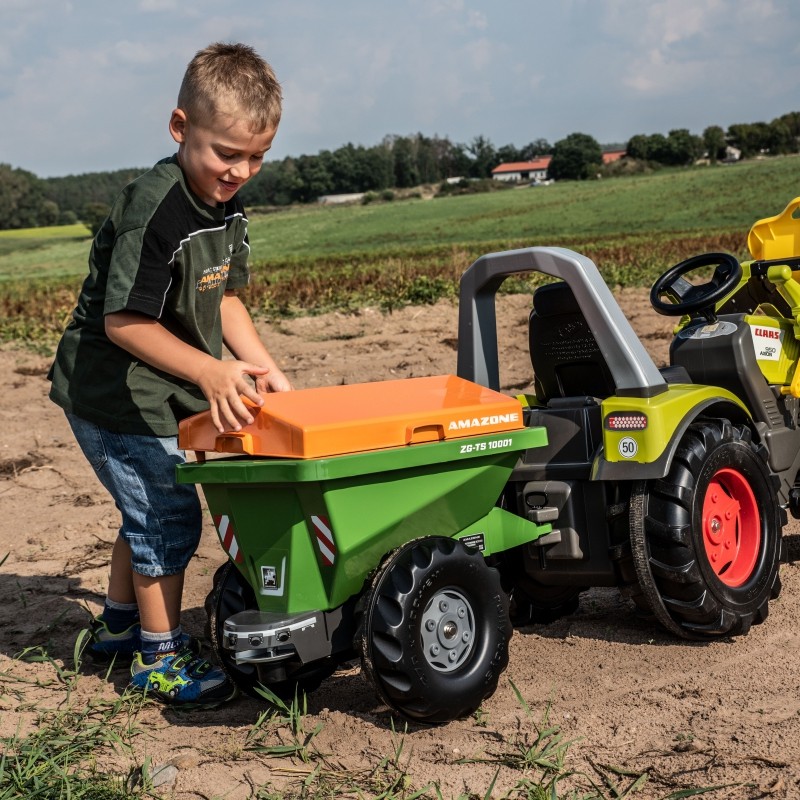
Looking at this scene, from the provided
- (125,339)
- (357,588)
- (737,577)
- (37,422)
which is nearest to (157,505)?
(125,339)

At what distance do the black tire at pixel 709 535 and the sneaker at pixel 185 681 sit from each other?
1.30 meters

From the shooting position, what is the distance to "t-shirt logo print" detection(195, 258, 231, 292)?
2980mm

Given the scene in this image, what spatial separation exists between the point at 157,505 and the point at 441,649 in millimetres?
965

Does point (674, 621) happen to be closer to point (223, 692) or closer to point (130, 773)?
point (223, 692)

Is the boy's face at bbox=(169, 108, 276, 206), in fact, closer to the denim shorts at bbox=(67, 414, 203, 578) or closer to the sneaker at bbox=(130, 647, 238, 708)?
the denim shorts at bbox=(67, 414, 203, 578)

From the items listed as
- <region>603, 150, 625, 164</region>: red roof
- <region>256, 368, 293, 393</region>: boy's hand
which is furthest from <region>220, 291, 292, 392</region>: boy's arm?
<region>603, 150, 625, 164</region>: red roof

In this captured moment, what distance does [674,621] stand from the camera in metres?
3.13

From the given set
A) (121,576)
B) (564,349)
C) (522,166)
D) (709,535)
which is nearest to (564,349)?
(564,349)

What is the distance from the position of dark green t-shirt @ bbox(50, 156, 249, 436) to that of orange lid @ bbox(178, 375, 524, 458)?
268mm

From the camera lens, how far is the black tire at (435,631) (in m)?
2.55

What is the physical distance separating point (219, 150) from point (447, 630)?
56.0 inches

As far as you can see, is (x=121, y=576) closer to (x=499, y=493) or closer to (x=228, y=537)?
(x=228, y=537)

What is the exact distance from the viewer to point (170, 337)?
2.78m

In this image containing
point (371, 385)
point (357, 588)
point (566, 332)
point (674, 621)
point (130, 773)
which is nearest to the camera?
point (130, 773)
